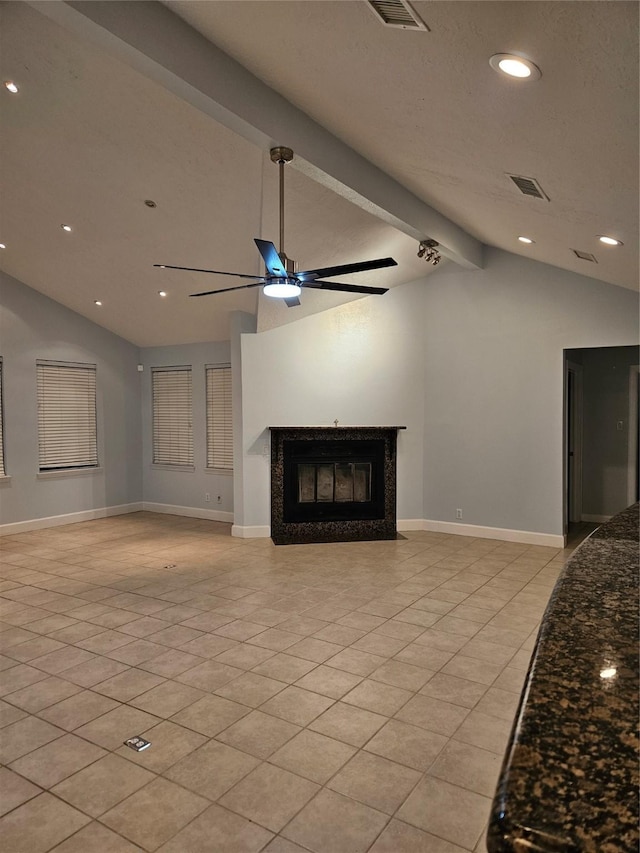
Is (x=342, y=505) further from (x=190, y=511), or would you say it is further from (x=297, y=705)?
(x=297, y=705)

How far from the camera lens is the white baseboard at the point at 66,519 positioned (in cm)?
766

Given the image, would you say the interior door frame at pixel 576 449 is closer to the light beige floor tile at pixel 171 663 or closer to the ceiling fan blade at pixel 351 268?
the ceiling fan blade at pixel 351 268

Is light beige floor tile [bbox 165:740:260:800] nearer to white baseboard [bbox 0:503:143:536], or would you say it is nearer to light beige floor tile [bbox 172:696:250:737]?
light beige floor tile [bbox 172:696:250:737]

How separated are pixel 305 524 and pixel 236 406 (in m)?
1.70

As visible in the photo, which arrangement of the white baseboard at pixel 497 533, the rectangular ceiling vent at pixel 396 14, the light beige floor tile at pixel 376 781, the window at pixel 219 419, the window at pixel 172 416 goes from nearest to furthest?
the rectangular ceiling vent at pixel 396 14, the light beige floor tile at pixel 376 781, the white baseboard at pixel 497 533, the window at pixel 219 419, the window at pixel 172 416

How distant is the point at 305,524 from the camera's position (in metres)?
7.35

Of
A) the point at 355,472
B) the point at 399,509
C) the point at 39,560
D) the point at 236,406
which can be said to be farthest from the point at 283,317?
the point at 39,560

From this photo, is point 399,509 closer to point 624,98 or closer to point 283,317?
point 283,317

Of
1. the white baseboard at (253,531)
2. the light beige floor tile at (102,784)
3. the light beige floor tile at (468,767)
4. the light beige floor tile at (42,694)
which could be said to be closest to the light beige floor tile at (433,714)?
the light beige floor tile at (468,767)

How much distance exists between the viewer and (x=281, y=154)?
3.61 meters

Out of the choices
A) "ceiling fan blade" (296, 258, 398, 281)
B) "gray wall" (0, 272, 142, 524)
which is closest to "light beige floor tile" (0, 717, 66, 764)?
"ceiling fan blade" (296, 258, 398, 281)

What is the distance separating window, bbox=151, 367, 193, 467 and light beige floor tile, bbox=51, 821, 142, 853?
6.71m

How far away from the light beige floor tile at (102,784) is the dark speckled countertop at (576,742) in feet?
6.90

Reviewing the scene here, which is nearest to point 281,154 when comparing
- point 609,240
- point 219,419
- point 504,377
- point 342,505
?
point 609,240
